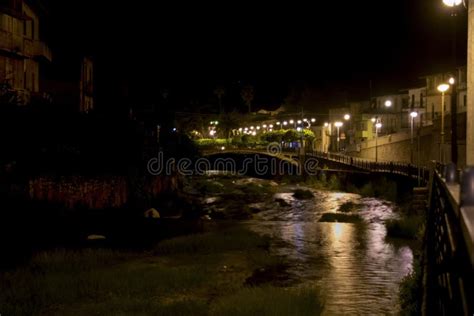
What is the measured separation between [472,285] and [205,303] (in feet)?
40.2

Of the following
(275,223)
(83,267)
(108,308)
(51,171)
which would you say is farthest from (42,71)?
(108,308)

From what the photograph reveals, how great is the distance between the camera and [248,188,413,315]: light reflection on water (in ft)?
53.2

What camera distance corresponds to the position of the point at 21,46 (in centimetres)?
3519

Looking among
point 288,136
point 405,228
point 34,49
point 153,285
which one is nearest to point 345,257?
point 405,228

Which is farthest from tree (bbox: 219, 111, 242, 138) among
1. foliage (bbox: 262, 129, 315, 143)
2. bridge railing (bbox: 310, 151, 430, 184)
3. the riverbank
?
the riverbank

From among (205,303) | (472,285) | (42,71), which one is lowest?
(205,303)

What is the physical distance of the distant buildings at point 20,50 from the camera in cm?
3288

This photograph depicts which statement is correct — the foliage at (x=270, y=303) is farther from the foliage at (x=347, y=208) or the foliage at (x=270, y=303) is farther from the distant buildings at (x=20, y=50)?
the foliage at (x=347, y=208)

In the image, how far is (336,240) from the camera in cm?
2662

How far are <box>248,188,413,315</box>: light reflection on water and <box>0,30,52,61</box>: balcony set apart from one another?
1777cm

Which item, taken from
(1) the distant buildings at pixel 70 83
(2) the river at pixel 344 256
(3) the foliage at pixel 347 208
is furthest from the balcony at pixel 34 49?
Result: (3) the foliage at pixel 347 208

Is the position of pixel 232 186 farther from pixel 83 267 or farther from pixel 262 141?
pixel 83 267

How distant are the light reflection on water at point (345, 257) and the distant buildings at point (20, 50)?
16.7 meters

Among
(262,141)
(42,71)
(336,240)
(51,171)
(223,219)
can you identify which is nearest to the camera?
(336,240)
